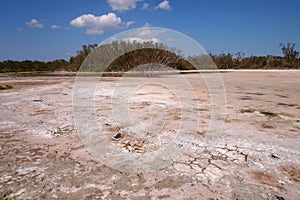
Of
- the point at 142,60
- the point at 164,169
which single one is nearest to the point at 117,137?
the point at 164,169

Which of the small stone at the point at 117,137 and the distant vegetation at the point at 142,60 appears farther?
the distant vegetation at the point at 142,60

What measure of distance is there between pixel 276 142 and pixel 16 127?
3.17 metres

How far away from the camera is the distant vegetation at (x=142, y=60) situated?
16375mm

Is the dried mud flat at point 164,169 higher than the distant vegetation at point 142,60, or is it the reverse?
the distant vegetation at point 142,60

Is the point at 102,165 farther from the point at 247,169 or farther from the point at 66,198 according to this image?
the point at 247,169

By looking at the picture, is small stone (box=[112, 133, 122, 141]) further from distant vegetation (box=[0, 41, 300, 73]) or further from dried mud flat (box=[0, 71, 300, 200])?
distant vegetation (box=[0, 41, 300, 73])

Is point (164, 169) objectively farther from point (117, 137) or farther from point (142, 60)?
point (142, 60)

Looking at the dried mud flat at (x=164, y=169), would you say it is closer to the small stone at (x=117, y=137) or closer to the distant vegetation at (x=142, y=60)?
the small stone at (x=117, y=137)

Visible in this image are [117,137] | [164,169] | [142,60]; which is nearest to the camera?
[164,169]

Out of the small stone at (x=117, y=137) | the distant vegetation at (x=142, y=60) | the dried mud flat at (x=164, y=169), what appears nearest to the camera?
the dried mud flat at (x=164, y=169)

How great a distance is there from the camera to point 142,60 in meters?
15.8

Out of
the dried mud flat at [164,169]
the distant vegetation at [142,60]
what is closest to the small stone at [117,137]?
the dried mud flat at [164,169]

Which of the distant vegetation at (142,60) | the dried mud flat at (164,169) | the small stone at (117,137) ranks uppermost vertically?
the distant vegetation at (142,60)

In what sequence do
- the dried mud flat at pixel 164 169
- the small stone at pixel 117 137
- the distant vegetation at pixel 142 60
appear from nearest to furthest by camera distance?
the dried mud flat at pixel 164 169
the small stone at pixel 117 137
the distant vegetation at pixel 142 60
